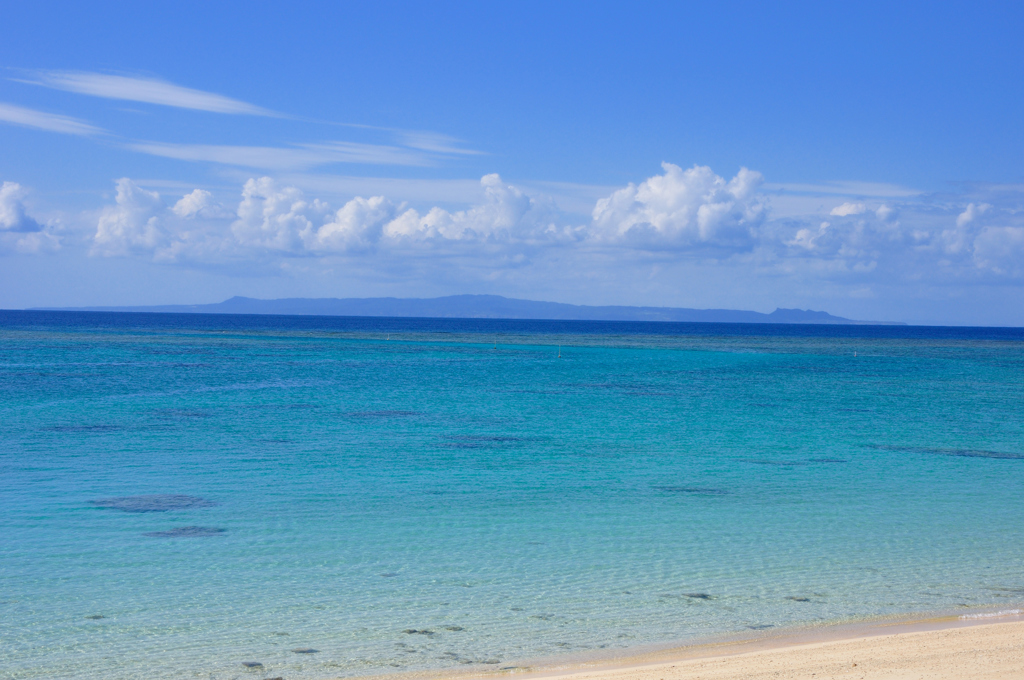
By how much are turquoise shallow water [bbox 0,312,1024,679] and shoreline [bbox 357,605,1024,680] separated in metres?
0.27

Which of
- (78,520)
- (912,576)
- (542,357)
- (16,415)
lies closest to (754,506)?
(912,576)

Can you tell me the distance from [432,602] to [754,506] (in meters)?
7.98

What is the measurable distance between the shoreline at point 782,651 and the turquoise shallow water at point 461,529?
0.27 metres

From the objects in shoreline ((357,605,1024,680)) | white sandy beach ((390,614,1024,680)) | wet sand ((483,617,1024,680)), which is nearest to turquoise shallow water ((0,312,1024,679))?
shoreline ((357,605,1024,680))

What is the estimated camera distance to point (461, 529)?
45.6 ft

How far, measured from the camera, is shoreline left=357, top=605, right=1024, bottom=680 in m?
7.86

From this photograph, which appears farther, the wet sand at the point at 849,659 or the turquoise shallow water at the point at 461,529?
the turquoise shallow water at the point at 461,529

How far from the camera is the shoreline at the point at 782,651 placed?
309 inches

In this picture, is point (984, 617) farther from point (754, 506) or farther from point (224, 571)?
point (224, 571)

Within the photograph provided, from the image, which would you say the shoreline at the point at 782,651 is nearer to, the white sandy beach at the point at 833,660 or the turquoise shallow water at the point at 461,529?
the white sandy beach at the point at 833,660

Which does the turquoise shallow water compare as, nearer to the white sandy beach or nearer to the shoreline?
the shoreline

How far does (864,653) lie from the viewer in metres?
8.26

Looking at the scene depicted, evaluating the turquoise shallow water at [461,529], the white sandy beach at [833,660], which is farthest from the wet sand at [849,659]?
the turquoise shallow water at [461,529]

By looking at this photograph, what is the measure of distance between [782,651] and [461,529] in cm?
643
